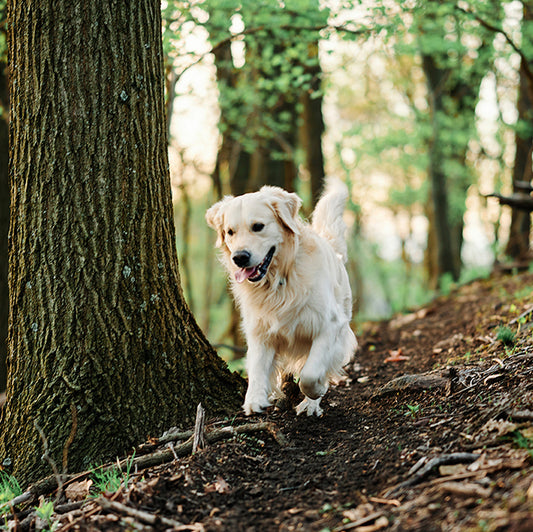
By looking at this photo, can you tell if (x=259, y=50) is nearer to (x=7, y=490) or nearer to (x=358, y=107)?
(x=7, y=490)

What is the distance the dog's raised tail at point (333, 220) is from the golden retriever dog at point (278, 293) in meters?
1.09

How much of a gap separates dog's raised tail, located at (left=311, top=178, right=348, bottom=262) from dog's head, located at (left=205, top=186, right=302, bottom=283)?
128 centimetres

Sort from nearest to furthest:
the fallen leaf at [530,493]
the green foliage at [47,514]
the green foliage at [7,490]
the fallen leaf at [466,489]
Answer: the fallen leaf at [530,493], the fallen leaf at [466,489], the green foliage at [47,514], the green foliage at [7,490]

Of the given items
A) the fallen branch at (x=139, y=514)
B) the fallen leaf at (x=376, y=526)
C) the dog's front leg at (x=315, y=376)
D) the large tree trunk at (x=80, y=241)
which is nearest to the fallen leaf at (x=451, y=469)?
the fallen leaf at (x=376, y=526)

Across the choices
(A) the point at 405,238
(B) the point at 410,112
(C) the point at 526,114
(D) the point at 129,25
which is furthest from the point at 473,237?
(D) the point at 129,25

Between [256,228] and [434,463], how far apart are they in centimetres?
206

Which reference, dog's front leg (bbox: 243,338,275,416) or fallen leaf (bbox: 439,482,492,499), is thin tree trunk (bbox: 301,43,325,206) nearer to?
dog's front leg (bbox: 243,338,275,416)

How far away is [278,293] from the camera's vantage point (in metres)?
4.03

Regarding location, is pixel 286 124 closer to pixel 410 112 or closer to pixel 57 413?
pixel 57 413

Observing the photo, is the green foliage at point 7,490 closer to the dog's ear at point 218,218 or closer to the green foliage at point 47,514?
the green foliage at point 47,514

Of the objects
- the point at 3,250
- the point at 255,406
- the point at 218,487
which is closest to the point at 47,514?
the point at 218,487

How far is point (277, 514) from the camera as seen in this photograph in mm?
2496

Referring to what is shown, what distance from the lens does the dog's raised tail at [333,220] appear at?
543cm

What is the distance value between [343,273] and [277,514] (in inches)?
114
